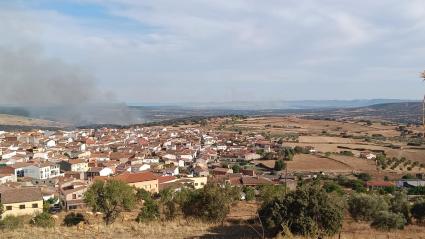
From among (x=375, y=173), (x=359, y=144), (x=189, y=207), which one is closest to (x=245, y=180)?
(x=375, y=173)

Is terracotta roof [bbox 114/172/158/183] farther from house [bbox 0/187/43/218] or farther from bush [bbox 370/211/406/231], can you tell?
bush [bbox 370/211/406/231]

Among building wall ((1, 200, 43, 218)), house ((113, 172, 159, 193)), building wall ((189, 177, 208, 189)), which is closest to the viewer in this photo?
building wall ((1, 200, 43, 218))

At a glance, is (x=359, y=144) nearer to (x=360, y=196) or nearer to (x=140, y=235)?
(x=360, y=196)

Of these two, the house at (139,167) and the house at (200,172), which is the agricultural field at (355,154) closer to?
the house at (200,172)

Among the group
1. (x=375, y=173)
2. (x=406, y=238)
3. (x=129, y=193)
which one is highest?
(x=406, y=238)

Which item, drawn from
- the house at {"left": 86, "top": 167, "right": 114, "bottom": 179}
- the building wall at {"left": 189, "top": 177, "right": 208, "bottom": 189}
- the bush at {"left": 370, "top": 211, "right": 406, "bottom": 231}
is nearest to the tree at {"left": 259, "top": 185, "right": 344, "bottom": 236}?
the bush at {"left": 370, "top": 211, "right": 406, "bottom": 231}

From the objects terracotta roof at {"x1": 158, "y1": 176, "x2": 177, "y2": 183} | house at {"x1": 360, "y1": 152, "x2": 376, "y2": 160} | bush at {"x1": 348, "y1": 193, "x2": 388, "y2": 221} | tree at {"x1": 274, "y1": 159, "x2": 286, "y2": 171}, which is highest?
bush at {"x1": 348, "y1": 193, "x2": 388, "y2": 221}

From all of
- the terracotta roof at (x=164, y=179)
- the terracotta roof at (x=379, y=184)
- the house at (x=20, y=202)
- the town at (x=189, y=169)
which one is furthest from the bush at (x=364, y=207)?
the terracotta roof at (x=164, y=179)
